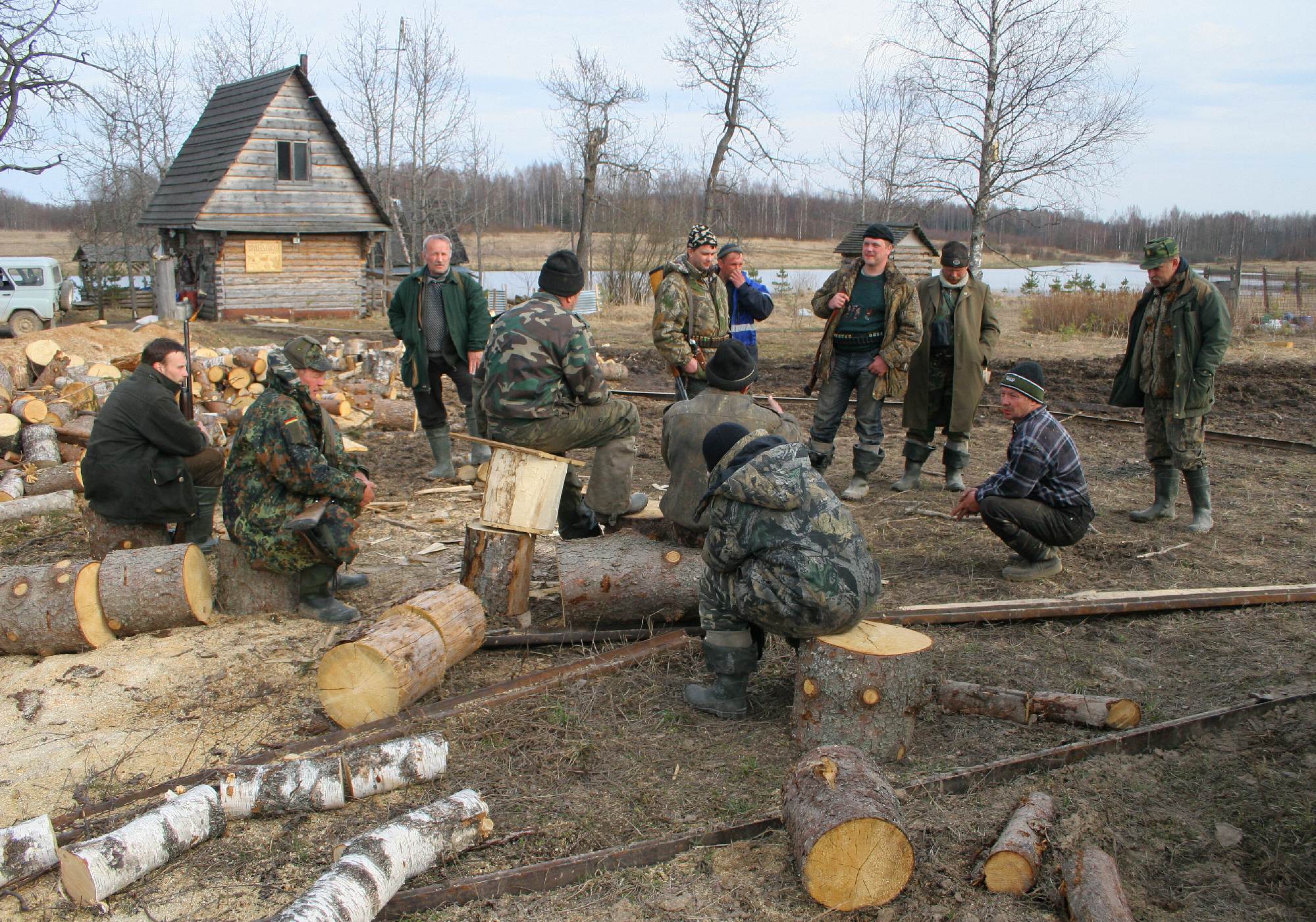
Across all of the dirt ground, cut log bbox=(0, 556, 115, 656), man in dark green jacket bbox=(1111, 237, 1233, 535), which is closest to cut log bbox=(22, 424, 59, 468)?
the dirt ground

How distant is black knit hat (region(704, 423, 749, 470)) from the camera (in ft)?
14.0

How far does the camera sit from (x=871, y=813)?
3.03m

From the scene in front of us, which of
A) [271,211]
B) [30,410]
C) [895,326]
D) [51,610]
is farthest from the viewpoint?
[271,211]

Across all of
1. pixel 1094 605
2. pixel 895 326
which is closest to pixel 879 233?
pixel 895 326

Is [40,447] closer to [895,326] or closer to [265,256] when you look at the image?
[895,326]

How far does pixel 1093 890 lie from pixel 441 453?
21.6 ft

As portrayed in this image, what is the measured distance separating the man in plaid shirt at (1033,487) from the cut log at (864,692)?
2.22m

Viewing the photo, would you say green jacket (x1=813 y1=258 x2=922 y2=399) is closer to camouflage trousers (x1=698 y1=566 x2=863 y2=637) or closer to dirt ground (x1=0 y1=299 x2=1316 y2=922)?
dirt ground (x1=0 y1=299 x2=1316 y2=922)

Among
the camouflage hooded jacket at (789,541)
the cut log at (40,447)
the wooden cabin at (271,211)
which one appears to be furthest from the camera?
the wooden cabin at (271,211)

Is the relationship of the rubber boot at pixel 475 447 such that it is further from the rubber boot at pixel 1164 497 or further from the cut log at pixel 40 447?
the rubber boot at pixel 1164 497

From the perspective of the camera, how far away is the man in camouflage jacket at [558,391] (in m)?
5.68

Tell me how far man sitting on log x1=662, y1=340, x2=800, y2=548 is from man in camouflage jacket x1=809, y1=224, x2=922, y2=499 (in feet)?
7.87

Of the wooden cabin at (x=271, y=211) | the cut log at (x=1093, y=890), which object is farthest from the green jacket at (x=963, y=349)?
the wooden cabin at (x=271, y=211)

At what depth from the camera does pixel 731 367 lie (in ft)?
17.0
